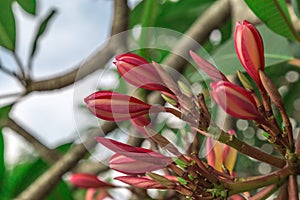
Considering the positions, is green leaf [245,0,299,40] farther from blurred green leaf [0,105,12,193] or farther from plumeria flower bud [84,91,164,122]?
blurred green leaf [0,105,12,193]

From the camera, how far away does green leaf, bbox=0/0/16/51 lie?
1611mm

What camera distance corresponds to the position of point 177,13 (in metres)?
1.71

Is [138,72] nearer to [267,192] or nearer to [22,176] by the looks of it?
[267,192]

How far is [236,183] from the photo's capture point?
685mm

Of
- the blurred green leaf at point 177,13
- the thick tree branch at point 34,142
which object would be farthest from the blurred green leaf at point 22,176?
the blurred green leaf at point 177,13

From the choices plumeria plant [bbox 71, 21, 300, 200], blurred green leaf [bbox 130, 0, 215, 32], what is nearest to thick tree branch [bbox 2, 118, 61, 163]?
blurred green leaf [bbox 130, 0, 215, 32]

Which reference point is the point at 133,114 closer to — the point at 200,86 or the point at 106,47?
the point at 200,86

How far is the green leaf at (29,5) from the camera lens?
5.03ft

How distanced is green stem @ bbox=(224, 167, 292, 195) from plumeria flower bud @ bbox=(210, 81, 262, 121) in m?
0.07

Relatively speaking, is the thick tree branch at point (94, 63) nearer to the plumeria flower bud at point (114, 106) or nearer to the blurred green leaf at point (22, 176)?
the blurred green leaf at point (22, 176)

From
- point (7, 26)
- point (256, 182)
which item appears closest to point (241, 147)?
point (256, 182)

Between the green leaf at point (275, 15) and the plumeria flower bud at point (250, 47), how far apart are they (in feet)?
0.65

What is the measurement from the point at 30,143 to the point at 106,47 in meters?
0.33

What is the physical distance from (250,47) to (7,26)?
3.51ft
